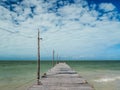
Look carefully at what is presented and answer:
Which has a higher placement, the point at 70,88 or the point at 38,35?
the point at 38,35

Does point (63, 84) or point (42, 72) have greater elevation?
point (63, 84)

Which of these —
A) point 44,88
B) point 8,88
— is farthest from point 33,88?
point 8,88

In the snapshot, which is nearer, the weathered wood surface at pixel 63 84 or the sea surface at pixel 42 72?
the weathered wood surface at pixel 63 84

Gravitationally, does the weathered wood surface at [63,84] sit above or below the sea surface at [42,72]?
above

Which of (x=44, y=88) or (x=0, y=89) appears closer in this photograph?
(x=44, y=88)

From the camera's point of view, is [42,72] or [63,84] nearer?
[63,84]

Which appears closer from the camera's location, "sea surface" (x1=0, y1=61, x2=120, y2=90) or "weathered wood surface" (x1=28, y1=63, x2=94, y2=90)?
"weathered wood surface" (x1=28, y1=63, x2=94, y2=90)

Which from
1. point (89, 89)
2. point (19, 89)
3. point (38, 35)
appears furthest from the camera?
point (19, 89)

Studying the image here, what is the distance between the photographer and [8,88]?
17359 millimetres

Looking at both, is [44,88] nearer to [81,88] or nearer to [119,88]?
[81,88]

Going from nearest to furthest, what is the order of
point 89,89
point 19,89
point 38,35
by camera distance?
point 89,89 → point 38,35 → point 19,89

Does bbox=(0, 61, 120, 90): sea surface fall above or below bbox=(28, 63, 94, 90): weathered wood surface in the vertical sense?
below

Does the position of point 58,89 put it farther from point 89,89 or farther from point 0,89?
point 0,89

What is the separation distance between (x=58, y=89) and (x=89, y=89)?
6.19 ft
